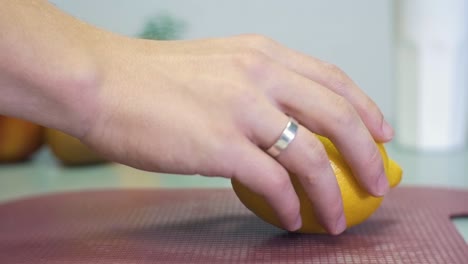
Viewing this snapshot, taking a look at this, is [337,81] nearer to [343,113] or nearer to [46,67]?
[343,113]

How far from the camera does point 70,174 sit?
4.13ft

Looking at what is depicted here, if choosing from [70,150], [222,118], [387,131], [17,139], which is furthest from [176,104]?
[17,139]

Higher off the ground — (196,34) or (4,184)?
(196,34)

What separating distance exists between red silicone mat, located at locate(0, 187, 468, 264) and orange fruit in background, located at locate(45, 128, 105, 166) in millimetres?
251

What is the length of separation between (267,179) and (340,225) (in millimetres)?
113

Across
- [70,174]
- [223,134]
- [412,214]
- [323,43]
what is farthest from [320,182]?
[323,43]

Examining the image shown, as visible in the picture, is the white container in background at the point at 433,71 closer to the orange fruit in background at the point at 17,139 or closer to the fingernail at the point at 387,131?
the fingernail at the point at 387,131

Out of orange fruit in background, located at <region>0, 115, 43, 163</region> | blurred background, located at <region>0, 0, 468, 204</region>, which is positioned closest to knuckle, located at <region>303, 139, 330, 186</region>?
blurred background, located at <region>0, 0, 468, 204</region>

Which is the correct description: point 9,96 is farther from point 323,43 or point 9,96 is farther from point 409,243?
point 323,43

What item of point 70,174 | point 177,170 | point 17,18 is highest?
point 17,18

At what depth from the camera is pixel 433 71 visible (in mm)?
1313

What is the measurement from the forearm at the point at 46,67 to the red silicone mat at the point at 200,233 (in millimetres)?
161

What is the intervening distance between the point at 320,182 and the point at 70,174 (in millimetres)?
660

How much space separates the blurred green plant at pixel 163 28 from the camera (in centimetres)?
135
